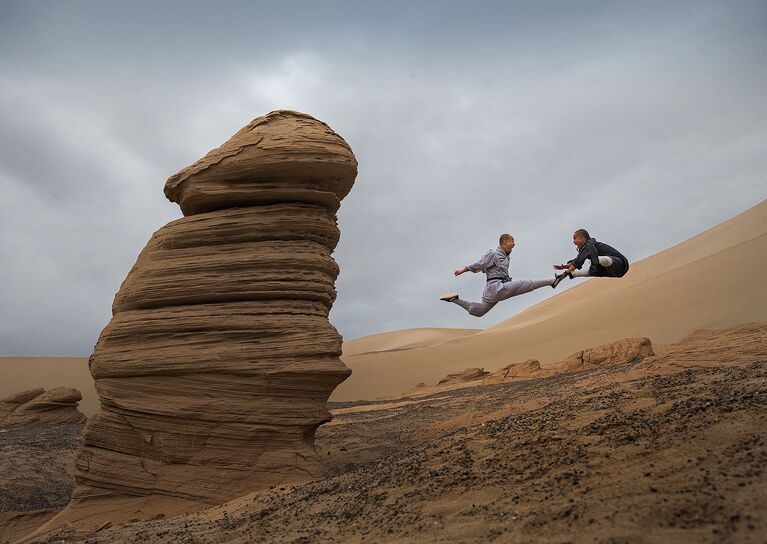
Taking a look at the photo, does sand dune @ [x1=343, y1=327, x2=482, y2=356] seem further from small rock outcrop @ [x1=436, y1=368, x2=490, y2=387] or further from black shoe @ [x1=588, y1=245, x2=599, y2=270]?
black shoe @ [x1=588, y1=245, x2=599, y2=270]

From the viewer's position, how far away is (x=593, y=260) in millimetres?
10586

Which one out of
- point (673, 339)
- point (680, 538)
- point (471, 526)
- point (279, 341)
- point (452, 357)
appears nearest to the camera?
point (680, 538)

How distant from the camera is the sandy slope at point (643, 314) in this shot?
41562mm

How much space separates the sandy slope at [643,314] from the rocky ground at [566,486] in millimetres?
32900

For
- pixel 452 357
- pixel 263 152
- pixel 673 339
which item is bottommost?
pixel 673 339

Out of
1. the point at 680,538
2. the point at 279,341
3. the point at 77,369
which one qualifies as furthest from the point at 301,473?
the point at 77,369

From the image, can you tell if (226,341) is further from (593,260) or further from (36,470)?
(36,470)

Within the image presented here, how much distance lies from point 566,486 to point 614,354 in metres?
20.6

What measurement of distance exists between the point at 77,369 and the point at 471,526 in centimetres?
7268

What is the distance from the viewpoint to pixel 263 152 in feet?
40.6

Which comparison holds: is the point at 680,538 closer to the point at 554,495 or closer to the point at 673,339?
the point at 554,495

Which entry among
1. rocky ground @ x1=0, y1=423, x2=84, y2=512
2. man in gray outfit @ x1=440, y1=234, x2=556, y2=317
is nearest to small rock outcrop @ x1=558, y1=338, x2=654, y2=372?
man in gray outfit @ x1=440, y1=234, x2=556, y2=317

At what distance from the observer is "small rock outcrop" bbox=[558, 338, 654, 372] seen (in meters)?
24.7

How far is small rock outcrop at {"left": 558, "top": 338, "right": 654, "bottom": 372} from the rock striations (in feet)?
54.1
